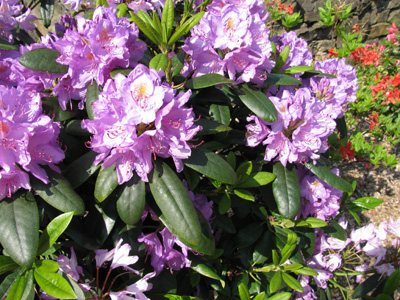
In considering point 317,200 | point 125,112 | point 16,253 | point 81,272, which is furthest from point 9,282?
point 317,200

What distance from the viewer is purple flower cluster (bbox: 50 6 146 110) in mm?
1051

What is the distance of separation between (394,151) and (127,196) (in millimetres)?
2972

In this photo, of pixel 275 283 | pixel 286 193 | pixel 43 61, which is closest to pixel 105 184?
pixel 43 61

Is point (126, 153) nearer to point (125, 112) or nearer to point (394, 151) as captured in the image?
point (125, 112)

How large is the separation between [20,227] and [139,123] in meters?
0.42

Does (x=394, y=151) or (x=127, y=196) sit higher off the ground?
(x=127, y=196)

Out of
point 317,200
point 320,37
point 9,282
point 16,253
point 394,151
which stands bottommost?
point 394,151

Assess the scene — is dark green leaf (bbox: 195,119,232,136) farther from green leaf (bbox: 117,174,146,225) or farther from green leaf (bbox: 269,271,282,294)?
green leaf (bbox: 269,271,282,294)

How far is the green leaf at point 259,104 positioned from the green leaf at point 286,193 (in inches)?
10.1

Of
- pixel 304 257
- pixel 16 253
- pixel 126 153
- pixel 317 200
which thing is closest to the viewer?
pixel 16 253

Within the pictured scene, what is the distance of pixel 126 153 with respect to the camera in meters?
0.98

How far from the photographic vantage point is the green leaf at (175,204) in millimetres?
962

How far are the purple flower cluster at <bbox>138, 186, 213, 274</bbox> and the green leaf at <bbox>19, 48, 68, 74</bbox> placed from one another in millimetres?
559

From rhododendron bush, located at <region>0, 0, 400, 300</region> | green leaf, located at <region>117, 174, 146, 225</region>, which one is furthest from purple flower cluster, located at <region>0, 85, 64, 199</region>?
green leaf, located at <region>117, 174, 146, 225</region>
